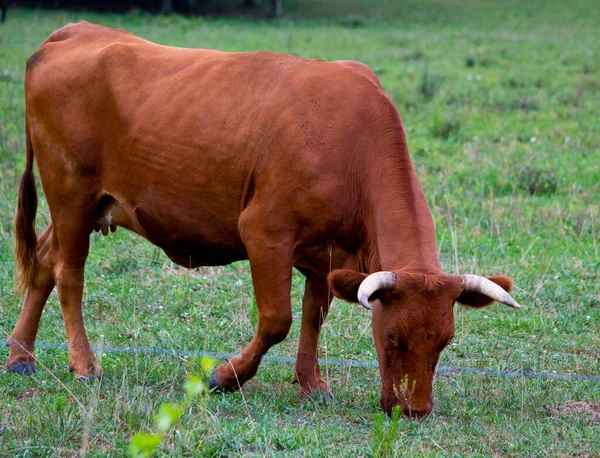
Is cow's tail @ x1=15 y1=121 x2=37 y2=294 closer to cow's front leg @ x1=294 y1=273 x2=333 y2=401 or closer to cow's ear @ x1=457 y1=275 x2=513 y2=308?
cow's front leg @ x1=294 y1=273 x2=333 y2=401

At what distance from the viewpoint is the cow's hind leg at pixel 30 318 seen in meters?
5.33

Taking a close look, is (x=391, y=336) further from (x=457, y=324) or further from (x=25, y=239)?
(x=25, y=239)

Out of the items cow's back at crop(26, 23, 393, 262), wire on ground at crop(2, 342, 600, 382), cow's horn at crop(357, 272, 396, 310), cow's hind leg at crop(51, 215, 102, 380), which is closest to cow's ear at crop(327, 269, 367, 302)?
cow's horn at crop(357, 272, 396, 310)

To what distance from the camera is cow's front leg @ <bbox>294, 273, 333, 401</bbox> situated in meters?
5.18

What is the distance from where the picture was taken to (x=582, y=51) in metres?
20.4

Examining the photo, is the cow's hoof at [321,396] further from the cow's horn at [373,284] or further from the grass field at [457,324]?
the cow's horn at [373,284]

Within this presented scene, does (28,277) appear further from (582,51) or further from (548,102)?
(582,51)

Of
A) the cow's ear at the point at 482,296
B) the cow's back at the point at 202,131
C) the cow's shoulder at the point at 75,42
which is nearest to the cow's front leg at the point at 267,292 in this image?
the cow's back at the point at 202,131

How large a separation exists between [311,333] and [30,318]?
5.76 ft

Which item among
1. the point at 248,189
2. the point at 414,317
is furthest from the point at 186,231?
the point at 414,317

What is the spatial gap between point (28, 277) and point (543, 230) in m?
4.80

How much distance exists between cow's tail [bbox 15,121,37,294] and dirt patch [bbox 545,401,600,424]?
10.8 feet

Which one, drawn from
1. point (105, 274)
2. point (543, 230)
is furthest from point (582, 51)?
point (105, 274)

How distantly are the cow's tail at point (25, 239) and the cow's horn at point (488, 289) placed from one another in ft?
9.43
